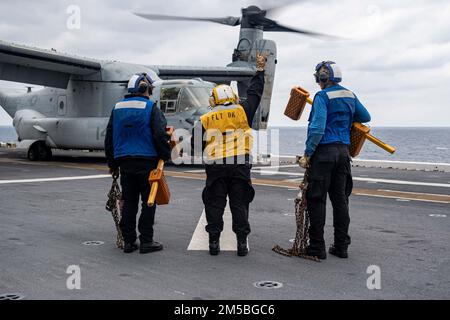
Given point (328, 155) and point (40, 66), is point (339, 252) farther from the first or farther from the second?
point (40, 66)

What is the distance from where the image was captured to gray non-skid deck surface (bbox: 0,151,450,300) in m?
4.38

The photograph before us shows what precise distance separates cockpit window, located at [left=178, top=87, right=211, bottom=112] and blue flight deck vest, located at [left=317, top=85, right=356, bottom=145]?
10.7 meters

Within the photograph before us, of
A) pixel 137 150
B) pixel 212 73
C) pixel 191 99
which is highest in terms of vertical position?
pixel 212 73

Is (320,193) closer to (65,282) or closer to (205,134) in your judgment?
(205,134)

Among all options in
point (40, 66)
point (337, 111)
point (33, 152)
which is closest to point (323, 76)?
point (337, 111)

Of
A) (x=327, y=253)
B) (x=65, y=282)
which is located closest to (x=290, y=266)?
(x=327, y=253)

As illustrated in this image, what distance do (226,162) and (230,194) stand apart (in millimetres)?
389

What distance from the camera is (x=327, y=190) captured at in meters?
5.77

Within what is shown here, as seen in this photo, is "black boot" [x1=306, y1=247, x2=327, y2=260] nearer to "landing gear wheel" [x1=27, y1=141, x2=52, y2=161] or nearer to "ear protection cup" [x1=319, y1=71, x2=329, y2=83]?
"ear protection cup" [x1=319, y1=71, x2=329, y2=83]

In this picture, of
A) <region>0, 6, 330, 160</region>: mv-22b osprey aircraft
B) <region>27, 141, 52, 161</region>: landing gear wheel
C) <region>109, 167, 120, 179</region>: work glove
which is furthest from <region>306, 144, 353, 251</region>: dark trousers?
<region>27, 141, 52, 161</region>: landing gear wheel

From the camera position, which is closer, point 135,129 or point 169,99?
point 135,129

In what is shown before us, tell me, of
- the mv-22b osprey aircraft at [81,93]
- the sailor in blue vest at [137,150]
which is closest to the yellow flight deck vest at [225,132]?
the sailor in blue vest at [137,150]

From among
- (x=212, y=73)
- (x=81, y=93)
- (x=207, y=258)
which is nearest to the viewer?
(x=207, y=258)

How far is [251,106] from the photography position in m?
5.95
